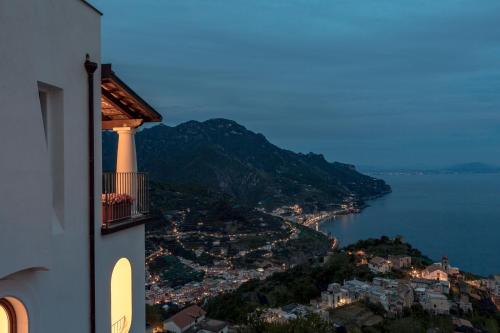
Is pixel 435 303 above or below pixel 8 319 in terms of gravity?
below

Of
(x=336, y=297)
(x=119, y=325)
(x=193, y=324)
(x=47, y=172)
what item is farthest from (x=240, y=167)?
(x=47, y=172)

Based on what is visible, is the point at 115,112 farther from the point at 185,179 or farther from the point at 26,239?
the point at 185,179

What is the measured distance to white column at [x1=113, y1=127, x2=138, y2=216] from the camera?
4.88 m

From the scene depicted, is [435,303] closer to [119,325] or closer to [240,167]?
[119,325]

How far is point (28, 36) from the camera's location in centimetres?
312

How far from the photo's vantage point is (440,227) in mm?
83438

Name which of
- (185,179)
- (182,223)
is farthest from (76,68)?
(185,179)

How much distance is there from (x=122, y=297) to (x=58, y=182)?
200cm

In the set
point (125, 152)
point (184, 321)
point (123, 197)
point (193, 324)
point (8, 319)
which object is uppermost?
point (125, 152)

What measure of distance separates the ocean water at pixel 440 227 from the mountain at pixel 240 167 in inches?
594

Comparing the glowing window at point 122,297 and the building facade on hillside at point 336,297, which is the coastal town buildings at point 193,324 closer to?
the building facade on hillside at point 336,297

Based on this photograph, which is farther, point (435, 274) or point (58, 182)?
point (435, 274)

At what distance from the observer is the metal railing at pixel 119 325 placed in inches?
190

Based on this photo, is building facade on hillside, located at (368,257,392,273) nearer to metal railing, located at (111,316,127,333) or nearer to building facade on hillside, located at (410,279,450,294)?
building facade on hillside, located at (410,279,450,294)
